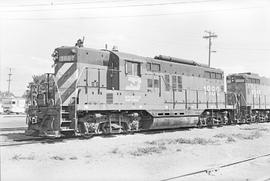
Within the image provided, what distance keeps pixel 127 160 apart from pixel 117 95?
18.2 feet

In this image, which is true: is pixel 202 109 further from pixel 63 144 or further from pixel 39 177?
pixel 39 177

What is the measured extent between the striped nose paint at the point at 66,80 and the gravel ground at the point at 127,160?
6.18 feet

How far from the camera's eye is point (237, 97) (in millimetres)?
22391

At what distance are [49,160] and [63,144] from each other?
260cm

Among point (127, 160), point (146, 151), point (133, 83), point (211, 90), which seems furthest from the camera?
point (211, 90)

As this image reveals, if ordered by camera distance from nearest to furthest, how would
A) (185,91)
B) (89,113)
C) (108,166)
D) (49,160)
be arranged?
1. (108,166)
2. (49,160)
3. (89,113)
4. (185,91)

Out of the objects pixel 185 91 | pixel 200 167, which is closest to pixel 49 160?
pixel 200 167

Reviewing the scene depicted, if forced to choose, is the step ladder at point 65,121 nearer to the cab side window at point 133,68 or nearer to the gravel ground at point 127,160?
the gravel ground at point 127,160

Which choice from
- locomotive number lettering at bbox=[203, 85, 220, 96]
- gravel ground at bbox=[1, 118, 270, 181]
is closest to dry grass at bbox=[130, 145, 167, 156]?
gravel ground at bbox=[1, 118, 270, 181]

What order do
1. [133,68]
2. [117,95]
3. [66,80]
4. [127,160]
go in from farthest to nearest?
[133,68]
[117,95]
[66,80]
[127,160]

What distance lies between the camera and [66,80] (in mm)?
12344

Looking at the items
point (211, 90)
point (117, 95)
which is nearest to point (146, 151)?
point (117, 95)

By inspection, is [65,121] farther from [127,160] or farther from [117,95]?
[127,160]

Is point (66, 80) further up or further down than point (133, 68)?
further down
